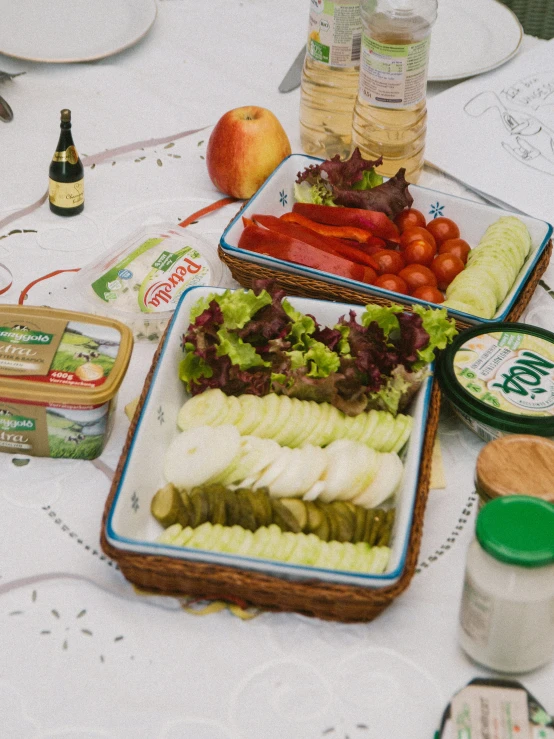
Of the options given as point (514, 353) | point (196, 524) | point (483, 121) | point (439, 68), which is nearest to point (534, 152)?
point (483, 121)

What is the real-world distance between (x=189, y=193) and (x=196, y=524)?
92 centimetres

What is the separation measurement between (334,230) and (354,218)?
0.14 ft

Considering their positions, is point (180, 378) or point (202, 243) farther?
point (202, 243)

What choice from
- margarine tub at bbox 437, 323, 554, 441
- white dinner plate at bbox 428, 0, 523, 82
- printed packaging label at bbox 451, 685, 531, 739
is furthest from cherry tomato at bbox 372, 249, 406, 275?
printed packaging label at bbox 451, 685, 531, 739

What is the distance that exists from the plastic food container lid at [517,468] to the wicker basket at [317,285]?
0.35m

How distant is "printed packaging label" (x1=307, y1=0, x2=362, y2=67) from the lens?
Answer: 1.68 m

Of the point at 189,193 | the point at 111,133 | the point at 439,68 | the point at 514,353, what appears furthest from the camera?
the point at 439,68

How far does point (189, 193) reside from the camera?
1.81 m

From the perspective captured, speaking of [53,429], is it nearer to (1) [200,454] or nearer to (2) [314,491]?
(1) [200,454]

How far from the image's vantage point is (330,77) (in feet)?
5.95

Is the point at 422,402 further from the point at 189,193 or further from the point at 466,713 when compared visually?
the point at 189,193

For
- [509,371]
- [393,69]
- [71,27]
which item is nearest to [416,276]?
[509,371]

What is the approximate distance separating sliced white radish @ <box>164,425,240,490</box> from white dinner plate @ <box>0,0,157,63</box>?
1268 mm

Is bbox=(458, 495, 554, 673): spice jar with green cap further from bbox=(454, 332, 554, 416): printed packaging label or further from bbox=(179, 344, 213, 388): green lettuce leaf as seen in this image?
bbox=(179, 344, 213, 388): green lettuce leaf
